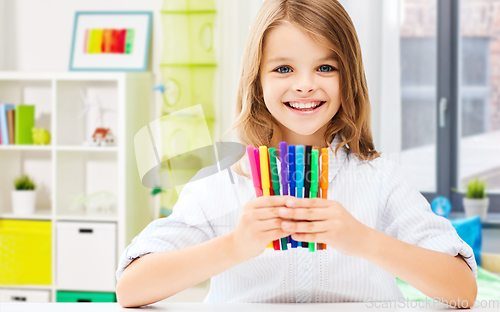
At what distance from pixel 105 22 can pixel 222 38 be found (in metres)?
0.61

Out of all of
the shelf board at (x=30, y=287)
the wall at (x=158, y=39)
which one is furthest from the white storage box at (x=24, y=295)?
the wall at (x=158, y=39)

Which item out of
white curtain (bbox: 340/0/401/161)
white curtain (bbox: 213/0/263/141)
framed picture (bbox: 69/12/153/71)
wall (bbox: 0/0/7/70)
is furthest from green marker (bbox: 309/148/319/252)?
wall (bbox: 0/0/7/70)

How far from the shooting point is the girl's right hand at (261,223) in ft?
1.53

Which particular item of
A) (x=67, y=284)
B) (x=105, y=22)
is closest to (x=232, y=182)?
(x=67, y=284)

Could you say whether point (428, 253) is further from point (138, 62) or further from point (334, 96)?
point (138, 62)

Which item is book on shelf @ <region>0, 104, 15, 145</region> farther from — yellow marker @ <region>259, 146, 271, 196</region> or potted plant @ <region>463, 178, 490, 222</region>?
potted plant @ <region>463, 178, 490, 222</region>

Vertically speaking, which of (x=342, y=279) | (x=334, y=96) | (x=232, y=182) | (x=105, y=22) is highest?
(x=105, y=22)

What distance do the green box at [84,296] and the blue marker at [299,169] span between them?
6.02ft

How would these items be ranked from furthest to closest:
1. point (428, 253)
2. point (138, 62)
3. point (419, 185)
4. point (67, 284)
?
point (419, 185)
point (138, 62)
point (67, 284)
point (428, 253)

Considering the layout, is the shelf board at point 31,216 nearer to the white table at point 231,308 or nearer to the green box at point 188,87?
the green box at point 188,87

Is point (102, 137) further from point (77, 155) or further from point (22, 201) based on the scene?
point (22, 201)

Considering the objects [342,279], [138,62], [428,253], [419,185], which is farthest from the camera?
[419,185]

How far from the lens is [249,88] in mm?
745

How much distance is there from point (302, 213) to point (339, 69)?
0.96ft
